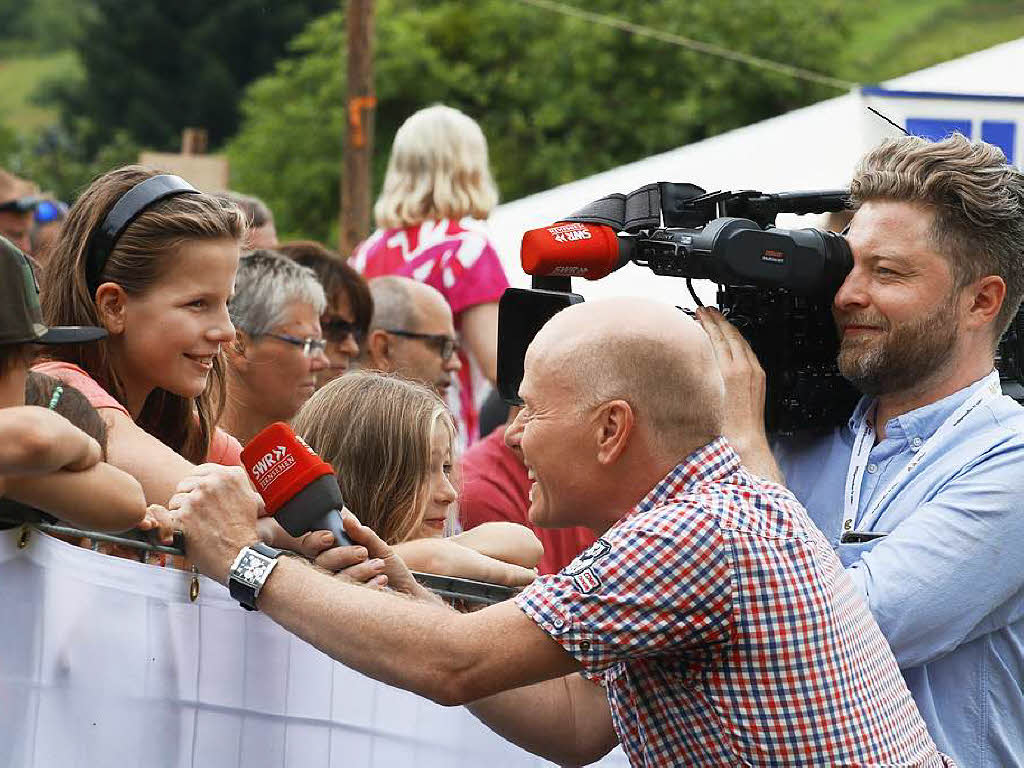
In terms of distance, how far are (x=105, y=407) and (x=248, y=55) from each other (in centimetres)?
4042

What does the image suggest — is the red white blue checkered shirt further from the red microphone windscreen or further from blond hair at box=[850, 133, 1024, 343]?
blond hair at box=[850, 133, 1024, 343]

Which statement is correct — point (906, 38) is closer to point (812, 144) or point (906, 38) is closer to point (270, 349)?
point (812, 144)

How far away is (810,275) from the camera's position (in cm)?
303

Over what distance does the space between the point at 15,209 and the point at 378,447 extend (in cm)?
518

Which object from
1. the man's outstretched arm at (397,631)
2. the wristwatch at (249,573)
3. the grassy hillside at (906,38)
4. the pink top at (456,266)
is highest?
the grassy hillside at (906,38)

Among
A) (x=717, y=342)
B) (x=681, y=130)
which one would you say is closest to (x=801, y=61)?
(x=681, y=130)

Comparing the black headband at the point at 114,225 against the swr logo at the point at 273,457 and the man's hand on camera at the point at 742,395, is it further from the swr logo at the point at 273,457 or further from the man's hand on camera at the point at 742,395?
the man's hand on camera at the point at 742,395

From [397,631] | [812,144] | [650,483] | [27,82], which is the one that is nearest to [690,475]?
[650,483]

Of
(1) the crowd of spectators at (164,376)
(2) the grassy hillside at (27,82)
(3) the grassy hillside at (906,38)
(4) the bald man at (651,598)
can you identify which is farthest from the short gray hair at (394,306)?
(2) the grassy hillside at (27,82)

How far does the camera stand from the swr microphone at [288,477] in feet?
8.06

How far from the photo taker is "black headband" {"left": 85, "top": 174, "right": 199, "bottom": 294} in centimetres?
315

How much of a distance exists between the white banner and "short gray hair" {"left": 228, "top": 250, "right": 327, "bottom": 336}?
1962mm

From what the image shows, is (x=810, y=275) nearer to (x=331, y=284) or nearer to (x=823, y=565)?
(x=823, y=565)

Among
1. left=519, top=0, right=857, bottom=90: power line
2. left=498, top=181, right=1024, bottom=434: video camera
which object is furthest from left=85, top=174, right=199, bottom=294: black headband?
left=519, top=0, right=857, bottom=90: power line
